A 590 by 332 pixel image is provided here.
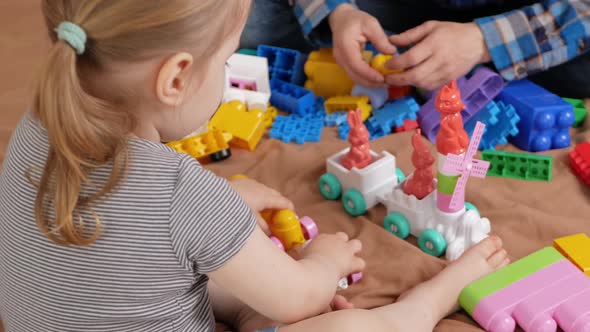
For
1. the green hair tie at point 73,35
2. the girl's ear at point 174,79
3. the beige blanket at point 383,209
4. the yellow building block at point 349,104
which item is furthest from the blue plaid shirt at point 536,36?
the green hair tie at point 73,35

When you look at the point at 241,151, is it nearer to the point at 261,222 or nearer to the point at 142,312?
the point at 261,222

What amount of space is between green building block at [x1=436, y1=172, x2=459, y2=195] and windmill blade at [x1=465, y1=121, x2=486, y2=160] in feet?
0.15

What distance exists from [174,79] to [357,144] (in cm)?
50

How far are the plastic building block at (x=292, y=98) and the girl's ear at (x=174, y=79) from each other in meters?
0.75

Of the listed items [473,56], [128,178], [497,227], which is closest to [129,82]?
[128,178]

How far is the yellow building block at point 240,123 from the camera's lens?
1336mm

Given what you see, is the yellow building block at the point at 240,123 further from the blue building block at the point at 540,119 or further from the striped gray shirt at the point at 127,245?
the striped gray shirt at the point at 127,245

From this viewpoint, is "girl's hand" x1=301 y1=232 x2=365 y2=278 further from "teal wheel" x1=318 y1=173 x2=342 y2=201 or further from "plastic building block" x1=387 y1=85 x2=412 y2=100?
"plastic building block" x1=387 y1=85 x2=412 y2=100

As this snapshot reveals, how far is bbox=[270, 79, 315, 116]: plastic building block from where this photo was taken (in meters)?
Result: 1.43

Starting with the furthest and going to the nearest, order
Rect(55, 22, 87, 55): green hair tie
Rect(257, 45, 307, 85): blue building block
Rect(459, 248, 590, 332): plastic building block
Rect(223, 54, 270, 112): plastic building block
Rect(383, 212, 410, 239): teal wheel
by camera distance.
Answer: Rect(257, 45, 307, 85): blue building block < Rect(223, 54, 270, 112): plastic building block < Rect(383, 212, 410, 239): teal wheel < Rect(459, 248, 590, 332): plastic building block < Rect(55, 22, 87, 55): green hair tie

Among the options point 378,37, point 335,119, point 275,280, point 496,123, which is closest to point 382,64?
point 378,37

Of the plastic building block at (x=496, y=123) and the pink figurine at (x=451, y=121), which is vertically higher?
the pink figurine at (x=451, y=121)

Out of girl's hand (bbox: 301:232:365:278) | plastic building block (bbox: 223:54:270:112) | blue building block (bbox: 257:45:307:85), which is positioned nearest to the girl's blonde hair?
girl's hand (bbox: 301:232:365:278)

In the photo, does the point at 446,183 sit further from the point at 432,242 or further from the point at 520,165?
the point at 520,165
